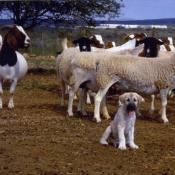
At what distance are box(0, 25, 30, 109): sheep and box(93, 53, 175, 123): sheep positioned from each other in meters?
2.82

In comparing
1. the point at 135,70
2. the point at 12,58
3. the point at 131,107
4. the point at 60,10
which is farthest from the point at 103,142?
the point at 60,10

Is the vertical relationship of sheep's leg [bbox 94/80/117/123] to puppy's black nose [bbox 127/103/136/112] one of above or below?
below

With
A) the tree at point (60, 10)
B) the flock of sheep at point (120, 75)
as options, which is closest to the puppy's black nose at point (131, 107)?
the flock of sheep at point (120, 75)

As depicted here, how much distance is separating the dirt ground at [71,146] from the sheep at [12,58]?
2.30 feet

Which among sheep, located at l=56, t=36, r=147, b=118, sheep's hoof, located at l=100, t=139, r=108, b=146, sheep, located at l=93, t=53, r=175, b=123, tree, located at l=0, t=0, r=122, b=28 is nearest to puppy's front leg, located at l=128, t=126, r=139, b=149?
sheep's hoof, located at l=100, t=139, r=108, b=146

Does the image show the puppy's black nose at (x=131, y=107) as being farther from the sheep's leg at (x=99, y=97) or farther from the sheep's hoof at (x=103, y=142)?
the sheep's leg at (x=99, y=97)

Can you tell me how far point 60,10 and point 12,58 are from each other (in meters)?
14.7

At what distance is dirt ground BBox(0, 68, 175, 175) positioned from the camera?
9570 millimetres

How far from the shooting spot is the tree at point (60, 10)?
3098cm

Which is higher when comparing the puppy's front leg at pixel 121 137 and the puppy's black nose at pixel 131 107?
the puppy's black nose at pixel 131 107

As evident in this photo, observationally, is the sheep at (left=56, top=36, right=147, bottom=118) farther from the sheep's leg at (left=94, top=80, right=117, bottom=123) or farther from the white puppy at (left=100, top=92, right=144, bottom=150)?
the white puppy at (left=100, top=92, right=144, bottom=150)

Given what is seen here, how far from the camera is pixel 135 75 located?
48.9ft

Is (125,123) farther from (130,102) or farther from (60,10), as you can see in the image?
(60,10)

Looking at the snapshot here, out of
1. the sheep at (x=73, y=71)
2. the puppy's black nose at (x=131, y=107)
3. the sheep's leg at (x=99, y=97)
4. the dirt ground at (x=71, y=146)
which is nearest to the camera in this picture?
the dirt ground at (x=71, y=146)
